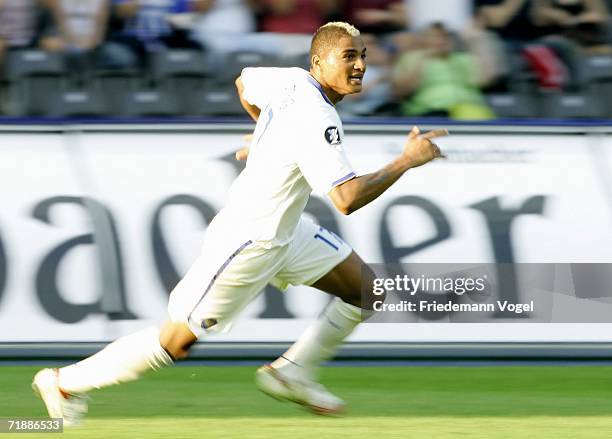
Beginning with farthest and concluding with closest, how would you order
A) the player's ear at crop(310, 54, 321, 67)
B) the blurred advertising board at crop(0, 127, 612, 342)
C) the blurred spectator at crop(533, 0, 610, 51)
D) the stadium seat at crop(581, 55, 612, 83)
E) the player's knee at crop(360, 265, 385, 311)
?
1. the blurred spectator at crop(533, 0, 610, 51)
2. the stadium seat at crop(581, 55, 612, 83)
3. the blurred advertising board at crop(0, 127, 612, 342)
4. the player's knee at crop(360, 265, 385, 311)
5. the player's ear at crop(310, 54, 321, 67)

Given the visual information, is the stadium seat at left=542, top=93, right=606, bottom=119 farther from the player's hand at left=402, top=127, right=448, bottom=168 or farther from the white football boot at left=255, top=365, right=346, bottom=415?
the player's hand at left=402, top=127, right=448, bottom=168

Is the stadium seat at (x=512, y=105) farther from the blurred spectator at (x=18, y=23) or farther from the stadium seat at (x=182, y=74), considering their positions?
the blurred spectator at (x=18, y=23)

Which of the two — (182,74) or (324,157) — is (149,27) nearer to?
(182,74)

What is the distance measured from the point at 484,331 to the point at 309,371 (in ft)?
7.20

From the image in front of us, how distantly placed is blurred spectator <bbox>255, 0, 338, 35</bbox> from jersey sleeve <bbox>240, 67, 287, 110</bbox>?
13.9ft

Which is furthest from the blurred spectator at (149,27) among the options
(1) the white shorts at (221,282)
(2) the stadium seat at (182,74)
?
(1) the white shorts at (221,282)

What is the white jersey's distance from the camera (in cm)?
565

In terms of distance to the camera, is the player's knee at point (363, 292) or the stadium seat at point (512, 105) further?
the stadium seat at point (512, 105)

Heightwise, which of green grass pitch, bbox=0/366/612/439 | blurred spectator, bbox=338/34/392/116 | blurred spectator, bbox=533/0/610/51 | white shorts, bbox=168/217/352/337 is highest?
blurred spectator, bbox=533/0/610/51

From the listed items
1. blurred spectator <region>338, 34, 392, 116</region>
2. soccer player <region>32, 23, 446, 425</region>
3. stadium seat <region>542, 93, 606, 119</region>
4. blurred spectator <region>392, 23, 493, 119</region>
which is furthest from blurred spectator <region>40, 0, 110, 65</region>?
soccer player <region>32, 23, 446, 425</region>

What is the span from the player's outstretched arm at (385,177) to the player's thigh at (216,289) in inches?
24.2

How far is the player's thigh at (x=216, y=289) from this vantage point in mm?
5965

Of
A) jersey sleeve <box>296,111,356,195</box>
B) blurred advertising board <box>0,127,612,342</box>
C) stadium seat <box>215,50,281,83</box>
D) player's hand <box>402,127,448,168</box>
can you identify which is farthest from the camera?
stadium seat <box>215,50,281,83</box>

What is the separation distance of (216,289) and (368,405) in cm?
141
